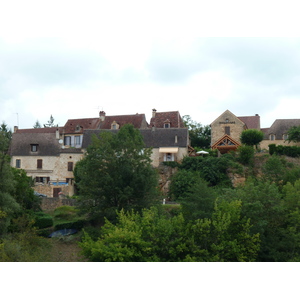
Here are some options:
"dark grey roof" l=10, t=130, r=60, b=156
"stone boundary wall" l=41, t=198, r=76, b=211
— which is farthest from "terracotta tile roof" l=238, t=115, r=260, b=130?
"stone boundary wall" l=41, t=198, r=76, b=211

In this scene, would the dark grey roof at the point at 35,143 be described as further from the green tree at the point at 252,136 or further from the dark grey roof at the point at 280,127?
the dark grey roof at the point at 280,127

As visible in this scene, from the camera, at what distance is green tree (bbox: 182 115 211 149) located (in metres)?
50.2

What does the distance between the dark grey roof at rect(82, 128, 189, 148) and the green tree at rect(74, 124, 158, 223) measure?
435 inches

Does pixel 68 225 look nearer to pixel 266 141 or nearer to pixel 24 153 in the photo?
pixel 24 153

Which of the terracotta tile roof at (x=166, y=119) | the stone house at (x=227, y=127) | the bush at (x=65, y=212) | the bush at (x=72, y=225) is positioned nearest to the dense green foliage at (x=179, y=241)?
the bush at (x=72, y=225)

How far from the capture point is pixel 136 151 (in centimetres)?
2855

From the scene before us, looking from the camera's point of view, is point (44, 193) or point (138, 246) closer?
point (138, 246)

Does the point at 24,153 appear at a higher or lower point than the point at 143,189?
higher

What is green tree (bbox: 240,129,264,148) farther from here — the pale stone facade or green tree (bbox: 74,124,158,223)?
green tree (bbox: 74,124,158,223)

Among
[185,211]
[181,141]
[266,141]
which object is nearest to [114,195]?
[185,211]

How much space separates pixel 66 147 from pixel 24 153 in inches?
158

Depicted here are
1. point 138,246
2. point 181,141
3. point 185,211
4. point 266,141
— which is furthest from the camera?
point 266,141

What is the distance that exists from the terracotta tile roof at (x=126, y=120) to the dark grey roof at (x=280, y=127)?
14616 mm

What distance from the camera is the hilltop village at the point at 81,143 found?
3947 centimetres
